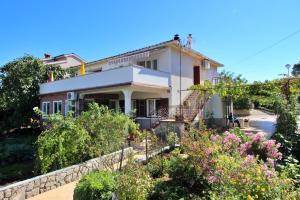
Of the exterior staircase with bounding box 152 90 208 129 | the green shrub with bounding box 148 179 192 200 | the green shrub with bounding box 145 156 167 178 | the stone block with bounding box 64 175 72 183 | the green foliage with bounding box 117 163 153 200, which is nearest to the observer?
the green foliage with bounding box 117 163 153 200

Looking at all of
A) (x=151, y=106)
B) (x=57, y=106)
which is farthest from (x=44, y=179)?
(x=57, y=106)

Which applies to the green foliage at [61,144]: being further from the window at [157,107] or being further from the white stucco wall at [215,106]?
the white stucco wall at [215,106]

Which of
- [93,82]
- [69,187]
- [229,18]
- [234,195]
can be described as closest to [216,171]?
[234,195]

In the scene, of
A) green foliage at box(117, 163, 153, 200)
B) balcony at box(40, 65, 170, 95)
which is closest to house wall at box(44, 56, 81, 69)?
balcony at box(40, 65, 170, 95)

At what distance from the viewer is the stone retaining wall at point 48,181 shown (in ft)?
31.0

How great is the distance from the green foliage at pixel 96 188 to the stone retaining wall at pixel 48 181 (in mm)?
1642

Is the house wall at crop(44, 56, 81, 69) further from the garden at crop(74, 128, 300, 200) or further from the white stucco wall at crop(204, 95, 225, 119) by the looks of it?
the garden at crop(74, 128, 300, 200)

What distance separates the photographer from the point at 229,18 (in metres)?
16.8

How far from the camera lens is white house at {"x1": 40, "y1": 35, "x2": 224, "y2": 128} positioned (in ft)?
65.3

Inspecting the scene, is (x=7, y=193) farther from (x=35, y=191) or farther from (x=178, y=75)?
(x=178, y=75)

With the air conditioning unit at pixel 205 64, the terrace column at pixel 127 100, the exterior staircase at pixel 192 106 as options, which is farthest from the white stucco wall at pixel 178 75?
the terrace column at pixel 127 100

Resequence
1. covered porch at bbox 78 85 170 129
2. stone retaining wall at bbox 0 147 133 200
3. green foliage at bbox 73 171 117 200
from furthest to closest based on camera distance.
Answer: covered porch at bbox 78 85 170 129
stone retaining wall at bbox 0 147 133 200
green foliage at bbox 73 171 117 200

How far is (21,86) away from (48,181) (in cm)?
2200

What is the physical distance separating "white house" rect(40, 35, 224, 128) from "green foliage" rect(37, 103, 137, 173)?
22.6ft
